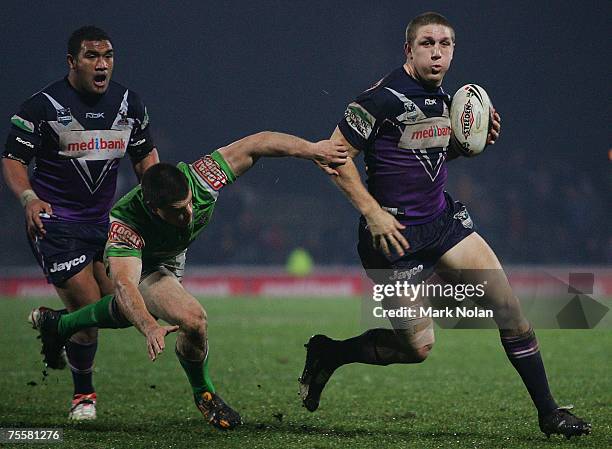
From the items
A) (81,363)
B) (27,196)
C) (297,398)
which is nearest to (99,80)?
(27,196)

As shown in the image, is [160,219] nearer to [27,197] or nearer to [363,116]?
[27,197]

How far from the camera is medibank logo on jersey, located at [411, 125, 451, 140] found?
6.06 meters

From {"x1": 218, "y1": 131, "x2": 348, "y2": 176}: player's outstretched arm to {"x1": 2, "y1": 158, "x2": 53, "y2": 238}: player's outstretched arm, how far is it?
125 cm

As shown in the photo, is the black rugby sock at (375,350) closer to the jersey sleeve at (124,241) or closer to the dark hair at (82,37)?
the jersey sleeve at (124,241)

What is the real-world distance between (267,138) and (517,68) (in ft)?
76.6

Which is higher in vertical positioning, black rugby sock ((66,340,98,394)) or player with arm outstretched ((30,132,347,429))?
player with arm outstretched ((30,132,347,429))

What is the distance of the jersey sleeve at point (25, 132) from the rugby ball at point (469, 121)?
2747 millimetres

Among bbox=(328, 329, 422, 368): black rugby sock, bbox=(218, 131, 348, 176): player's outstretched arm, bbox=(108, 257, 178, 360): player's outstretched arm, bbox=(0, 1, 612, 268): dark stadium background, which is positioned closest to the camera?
bbox=(108, 257, 178, 360): player's outstretched arm

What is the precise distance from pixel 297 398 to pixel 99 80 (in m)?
2.93

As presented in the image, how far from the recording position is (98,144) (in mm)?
6789

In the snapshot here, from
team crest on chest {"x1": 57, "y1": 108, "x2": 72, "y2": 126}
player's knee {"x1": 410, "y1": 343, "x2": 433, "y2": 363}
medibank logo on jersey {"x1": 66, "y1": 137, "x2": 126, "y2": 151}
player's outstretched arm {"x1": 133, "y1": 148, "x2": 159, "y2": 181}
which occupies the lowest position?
player's knee {"x1": 410, "y1": 343, "x2": 433, "y2": 363}

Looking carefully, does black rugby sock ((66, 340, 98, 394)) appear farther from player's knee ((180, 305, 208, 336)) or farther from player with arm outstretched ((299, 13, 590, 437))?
player with arm outstretched ((299, 13, 590, 437))

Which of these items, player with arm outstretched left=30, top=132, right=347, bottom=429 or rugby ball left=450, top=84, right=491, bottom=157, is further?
rugby ball left=450, top=84, right=491, bottom=157

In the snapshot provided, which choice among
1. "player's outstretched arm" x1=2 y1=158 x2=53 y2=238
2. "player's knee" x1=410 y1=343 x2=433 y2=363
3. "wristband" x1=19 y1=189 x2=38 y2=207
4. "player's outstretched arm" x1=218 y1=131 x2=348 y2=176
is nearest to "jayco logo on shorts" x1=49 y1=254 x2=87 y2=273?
"player's outstretched arm" x1=2 y1=158 x2=53 y2=238
